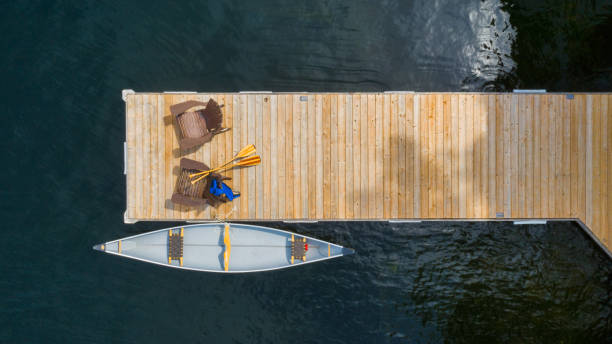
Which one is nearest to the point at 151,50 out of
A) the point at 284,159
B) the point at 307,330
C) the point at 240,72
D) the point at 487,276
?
the point at 240,72

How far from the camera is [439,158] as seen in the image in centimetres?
860

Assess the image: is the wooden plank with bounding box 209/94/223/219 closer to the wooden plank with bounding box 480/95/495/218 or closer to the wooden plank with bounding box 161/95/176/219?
the wooden plank with bounding box 161/95/176/219

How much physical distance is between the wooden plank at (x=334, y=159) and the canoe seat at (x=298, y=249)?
1317 mm

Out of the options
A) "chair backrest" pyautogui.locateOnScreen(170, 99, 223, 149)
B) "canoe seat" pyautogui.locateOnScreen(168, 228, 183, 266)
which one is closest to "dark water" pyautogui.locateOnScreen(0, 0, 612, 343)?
"canoe seat" pyautogui.locateOnScreen(168, 228, 183, 266)

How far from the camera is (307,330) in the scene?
32.9ft

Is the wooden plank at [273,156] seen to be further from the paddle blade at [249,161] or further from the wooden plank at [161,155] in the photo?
the wooden plank at [161,155]

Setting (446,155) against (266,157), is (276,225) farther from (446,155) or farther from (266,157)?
(446,155)

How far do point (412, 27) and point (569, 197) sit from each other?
6155 millimetres

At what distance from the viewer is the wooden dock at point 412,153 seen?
8.59 m

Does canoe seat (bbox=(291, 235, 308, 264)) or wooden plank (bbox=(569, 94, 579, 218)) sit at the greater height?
wooden plank (bbox=(569, 94, 579, 218))

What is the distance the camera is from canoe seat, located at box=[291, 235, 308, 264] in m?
9.28

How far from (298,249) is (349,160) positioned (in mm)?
2819

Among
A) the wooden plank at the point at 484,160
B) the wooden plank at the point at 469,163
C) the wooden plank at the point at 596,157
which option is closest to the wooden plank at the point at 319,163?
the wooden plank at the point at 469,163

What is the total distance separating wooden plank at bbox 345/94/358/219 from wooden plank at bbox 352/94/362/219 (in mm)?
36
